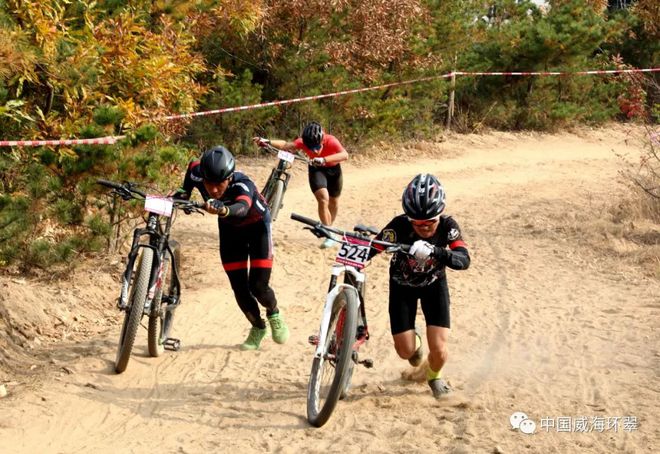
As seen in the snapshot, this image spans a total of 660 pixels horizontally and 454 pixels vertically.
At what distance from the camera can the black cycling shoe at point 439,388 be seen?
6.00m

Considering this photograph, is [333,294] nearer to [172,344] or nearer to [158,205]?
[158,205]

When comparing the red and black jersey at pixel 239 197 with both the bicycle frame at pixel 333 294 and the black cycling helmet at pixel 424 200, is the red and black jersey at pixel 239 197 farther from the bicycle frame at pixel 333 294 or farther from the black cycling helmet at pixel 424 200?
the black cycling helmet at pixel 424 200

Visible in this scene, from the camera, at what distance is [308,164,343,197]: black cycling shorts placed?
1045 centimetres

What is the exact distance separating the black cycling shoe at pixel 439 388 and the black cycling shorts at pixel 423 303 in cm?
44

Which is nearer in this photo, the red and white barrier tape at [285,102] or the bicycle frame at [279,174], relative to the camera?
the red and white barrier tape at [285,102]

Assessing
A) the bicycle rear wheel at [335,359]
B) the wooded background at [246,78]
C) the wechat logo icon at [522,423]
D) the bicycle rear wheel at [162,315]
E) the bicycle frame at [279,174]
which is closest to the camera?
the bicycle rear wheel at [335,359]

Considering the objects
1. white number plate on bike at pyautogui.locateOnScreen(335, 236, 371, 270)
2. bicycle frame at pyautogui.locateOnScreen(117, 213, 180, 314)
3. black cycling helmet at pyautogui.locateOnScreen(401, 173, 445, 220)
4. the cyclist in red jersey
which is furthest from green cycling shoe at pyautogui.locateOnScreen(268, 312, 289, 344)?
the cyclist in red jersey

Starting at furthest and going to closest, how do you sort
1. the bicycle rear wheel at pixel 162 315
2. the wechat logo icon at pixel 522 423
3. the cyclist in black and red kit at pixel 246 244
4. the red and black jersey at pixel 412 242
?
the cyclist in black and red kit at pixel 246 244 < the bicycle rear wheel at pixel 162 315 < the red and black jersey at pixel 412 242 < the wechat logo icon at pixel 522 423

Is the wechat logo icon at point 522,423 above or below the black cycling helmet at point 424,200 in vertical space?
below

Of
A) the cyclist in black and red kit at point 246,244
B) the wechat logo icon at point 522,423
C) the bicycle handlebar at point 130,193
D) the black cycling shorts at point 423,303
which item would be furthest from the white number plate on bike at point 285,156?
the wechat logo icon at point 522,423

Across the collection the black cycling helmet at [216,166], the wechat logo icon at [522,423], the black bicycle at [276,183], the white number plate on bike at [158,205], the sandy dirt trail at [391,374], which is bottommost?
the sandy dirt trail at [391,374]

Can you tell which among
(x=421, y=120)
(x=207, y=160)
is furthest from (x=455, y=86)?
(x=207, y=160)

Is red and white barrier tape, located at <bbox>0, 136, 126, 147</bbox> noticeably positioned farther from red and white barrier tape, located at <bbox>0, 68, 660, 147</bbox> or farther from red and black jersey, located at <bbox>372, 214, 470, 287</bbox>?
red and black jersey, located at <bbox>372, 214, 470, 287</bbox>

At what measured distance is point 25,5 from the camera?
7664 millimetres
